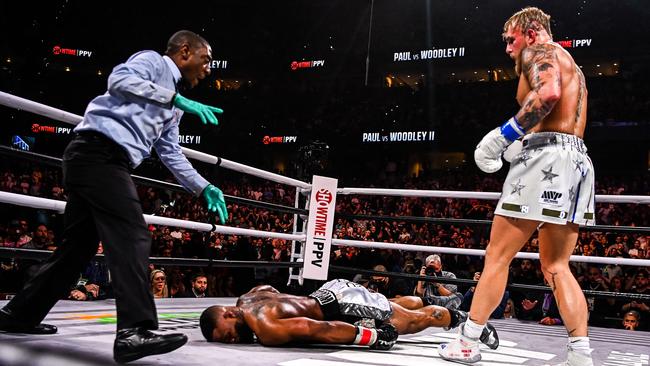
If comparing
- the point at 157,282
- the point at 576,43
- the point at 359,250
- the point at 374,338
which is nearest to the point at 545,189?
the point at 374,338

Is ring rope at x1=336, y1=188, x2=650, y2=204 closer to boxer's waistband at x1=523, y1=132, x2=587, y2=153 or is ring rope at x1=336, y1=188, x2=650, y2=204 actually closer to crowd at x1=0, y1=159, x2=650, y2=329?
crowd at x1=0, y1=159, x2=650, y2=329

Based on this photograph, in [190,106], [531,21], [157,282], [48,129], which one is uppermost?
[48,129]

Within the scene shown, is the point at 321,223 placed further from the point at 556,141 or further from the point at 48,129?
the point at 48,129

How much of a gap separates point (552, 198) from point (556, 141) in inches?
7.9

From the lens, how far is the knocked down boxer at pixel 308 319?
6.91 feet

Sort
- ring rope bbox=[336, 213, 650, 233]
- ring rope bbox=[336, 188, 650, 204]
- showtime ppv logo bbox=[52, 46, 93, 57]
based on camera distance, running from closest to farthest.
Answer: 1. ring rope bbox=[336, 213, 650, 233]
2. ring rope bbox=[336, 188, 650, 204]
3. showtime ppv logo bbox=[52, 46, 93, 57]

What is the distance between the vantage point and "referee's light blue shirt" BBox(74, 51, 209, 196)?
1.64 meters

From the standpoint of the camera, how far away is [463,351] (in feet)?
6.50

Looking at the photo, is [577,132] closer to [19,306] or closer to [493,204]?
[19,306]

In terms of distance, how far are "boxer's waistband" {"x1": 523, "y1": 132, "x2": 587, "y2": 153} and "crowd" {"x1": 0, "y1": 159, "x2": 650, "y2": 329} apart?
5.60ft

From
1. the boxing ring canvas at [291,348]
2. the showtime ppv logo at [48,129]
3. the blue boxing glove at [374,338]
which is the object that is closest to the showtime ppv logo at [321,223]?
the boxing ring canvas at [291,348]

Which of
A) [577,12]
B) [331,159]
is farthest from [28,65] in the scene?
[577,12]

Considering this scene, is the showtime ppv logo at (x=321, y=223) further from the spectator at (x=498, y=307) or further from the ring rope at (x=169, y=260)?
the spectator at (x=498, y=307)

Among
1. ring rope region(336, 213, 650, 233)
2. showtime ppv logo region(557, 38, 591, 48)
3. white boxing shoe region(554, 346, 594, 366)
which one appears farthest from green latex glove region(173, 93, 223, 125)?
showtime ppv logo region(557, 38, 591, 48)
